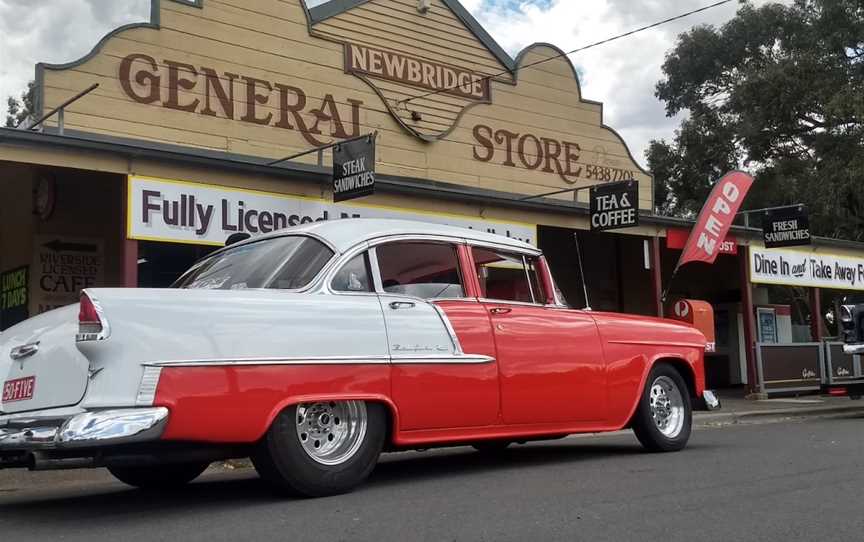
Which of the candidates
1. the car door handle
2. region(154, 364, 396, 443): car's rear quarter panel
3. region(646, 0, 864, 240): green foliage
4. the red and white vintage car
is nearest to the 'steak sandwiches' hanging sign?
the red and white vintage car

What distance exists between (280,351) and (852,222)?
2619 cm

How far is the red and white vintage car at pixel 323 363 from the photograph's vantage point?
4988 millimetres

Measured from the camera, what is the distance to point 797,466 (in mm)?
7230

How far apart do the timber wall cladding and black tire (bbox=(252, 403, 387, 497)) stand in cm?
842

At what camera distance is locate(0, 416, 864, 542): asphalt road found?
4797mm

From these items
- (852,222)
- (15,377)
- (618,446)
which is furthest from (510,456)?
(852,222)

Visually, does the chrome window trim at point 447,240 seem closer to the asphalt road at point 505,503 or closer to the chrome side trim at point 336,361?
the chrome side trim at point 336,361

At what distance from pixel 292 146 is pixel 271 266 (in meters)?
9.10

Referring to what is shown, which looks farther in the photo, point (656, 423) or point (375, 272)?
point (656, 423)

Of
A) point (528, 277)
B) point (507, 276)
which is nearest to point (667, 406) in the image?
point (528, 277)

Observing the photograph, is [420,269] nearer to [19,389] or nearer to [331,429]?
[331,429]

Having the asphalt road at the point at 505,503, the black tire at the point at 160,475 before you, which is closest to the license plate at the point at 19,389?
the asphalt road at the point at 505,503

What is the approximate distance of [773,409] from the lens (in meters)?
14.7

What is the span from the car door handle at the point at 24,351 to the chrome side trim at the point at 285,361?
0.87 metres
